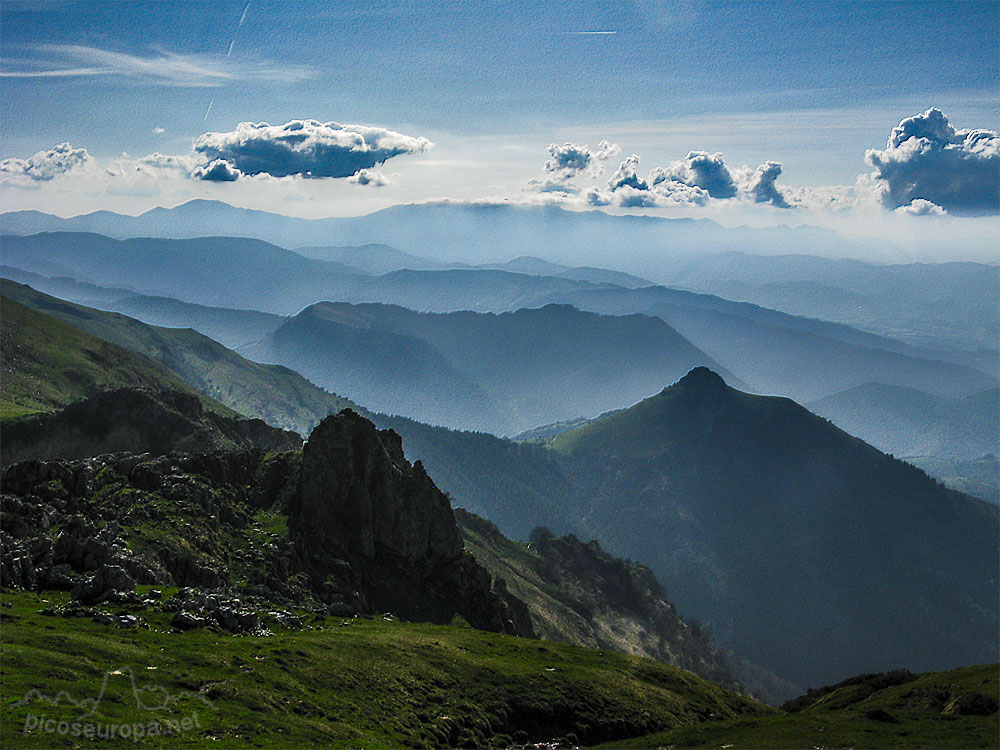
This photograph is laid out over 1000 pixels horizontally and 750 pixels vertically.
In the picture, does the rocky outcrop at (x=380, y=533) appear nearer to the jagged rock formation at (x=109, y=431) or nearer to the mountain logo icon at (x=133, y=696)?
the mountain logo icon at (x=133, y=696)

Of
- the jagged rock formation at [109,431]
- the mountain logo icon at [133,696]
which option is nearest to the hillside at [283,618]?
the mountain logo icon at [133,696]

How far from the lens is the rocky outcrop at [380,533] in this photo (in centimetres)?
11962

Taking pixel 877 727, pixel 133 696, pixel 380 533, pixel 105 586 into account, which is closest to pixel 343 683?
pixel 133 696

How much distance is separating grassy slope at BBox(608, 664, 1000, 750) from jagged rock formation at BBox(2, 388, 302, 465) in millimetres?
123765

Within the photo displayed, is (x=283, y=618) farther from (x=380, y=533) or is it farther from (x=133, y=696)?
(x=380, y=533)

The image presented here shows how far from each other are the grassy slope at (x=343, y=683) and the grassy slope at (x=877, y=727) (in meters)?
9.63

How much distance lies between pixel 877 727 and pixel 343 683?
4986 centimetres

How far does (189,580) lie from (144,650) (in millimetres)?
29444

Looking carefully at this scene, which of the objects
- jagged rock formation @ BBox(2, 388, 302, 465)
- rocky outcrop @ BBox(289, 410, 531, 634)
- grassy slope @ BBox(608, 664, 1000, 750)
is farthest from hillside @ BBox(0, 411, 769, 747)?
jagged rock formation @ BBox(2, 388, 302, 465)

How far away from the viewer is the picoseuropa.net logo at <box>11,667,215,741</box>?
48.3 meters

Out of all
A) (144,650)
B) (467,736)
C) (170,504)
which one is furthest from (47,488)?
A: (467,736)

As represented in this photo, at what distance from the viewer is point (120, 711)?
172ft

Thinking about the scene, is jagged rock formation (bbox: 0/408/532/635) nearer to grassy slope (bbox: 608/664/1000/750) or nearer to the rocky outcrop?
the rocky outcrop

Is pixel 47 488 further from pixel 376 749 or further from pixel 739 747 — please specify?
pixel 739 747
